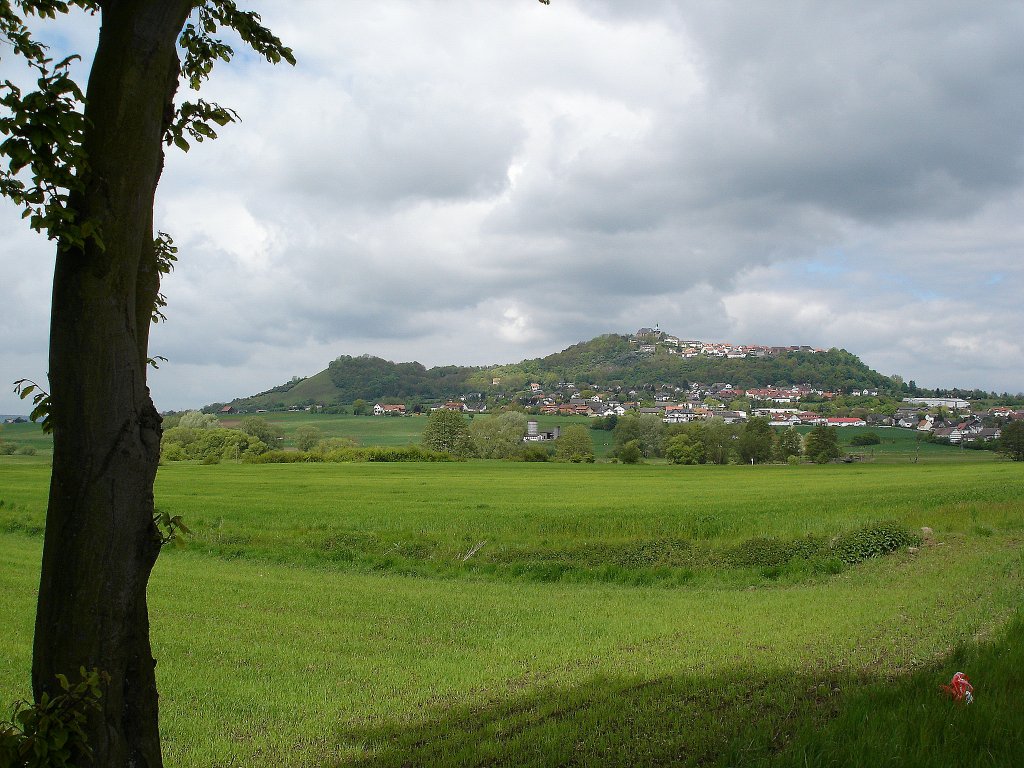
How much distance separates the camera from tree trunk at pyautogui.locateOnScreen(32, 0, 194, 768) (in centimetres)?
376

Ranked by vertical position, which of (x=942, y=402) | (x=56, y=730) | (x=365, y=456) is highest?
(x=942, y=402)

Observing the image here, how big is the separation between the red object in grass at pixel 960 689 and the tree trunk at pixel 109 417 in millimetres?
6033

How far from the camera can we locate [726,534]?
2347cm

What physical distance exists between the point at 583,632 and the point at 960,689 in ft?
21.2

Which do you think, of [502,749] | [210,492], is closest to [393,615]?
[502,749]

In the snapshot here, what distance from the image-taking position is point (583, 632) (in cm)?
1169

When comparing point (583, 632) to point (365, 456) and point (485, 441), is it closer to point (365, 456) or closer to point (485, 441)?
point (365, 456)

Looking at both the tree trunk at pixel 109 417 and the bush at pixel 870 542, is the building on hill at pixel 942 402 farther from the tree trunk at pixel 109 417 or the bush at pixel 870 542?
the tree trunk at pixel 109 417

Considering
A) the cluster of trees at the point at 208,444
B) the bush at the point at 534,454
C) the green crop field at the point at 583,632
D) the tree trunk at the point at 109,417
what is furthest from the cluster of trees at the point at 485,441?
the tree trunk at the point at 109,417

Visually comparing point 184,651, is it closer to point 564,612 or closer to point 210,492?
point 564,612

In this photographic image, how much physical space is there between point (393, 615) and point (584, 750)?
7941 mm

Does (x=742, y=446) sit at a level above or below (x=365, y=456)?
above

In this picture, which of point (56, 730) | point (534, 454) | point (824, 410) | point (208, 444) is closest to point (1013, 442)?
point (534, 454)

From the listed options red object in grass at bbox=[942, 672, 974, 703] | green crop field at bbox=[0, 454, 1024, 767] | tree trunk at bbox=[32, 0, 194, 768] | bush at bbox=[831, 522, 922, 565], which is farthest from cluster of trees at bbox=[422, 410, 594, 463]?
tree trunk at bbox=[32, 0, 194, 768]
